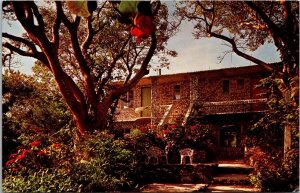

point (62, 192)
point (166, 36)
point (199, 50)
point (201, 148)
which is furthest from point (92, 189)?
point (166, 36)

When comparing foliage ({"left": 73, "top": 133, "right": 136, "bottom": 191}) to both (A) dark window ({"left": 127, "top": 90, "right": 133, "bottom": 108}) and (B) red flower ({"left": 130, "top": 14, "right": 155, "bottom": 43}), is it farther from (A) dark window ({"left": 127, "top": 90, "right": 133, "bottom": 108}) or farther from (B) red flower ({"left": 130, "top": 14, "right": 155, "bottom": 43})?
(A) dark window ({"left": 127, "top": 90, "right": 133, "bottom": 108})

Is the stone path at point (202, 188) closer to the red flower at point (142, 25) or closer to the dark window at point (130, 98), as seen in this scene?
the red flower at point (142, 25)

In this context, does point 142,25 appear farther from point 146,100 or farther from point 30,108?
point 146,100

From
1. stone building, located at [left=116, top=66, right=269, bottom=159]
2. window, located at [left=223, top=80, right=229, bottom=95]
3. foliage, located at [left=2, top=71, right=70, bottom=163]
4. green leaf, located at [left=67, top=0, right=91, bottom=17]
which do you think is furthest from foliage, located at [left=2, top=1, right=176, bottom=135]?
window, located at [left=223, top=80, right=229, bottom=95]

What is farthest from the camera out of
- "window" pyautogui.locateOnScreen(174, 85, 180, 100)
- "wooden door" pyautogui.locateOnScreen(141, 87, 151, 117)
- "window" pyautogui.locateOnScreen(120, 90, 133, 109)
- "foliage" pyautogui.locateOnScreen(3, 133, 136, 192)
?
"window" pyautogui.locateOnScreen(120, 90, 133, 109)

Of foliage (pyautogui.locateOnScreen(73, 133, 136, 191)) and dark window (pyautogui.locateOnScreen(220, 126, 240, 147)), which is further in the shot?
dark window (pyautogui.locateOnScreen(220, 126, 240, 147))

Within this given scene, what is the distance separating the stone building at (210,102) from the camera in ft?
53.6

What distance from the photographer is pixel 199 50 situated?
7.71 metres

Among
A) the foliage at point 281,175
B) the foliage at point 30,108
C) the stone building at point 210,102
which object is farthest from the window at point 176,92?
the foliage at point 281,175

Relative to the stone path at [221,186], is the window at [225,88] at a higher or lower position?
higher

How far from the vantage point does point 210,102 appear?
1716cm

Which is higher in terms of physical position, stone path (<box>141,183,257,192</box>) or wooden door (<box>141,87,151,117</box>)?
wooden door (<box>141,87,151,117</box>)

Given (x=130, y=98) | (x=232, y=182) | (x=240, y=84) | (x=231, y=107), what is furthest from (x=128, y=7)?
(x=130, y=98)

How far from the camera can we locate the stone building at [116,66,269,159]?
A: 53.6 feet
